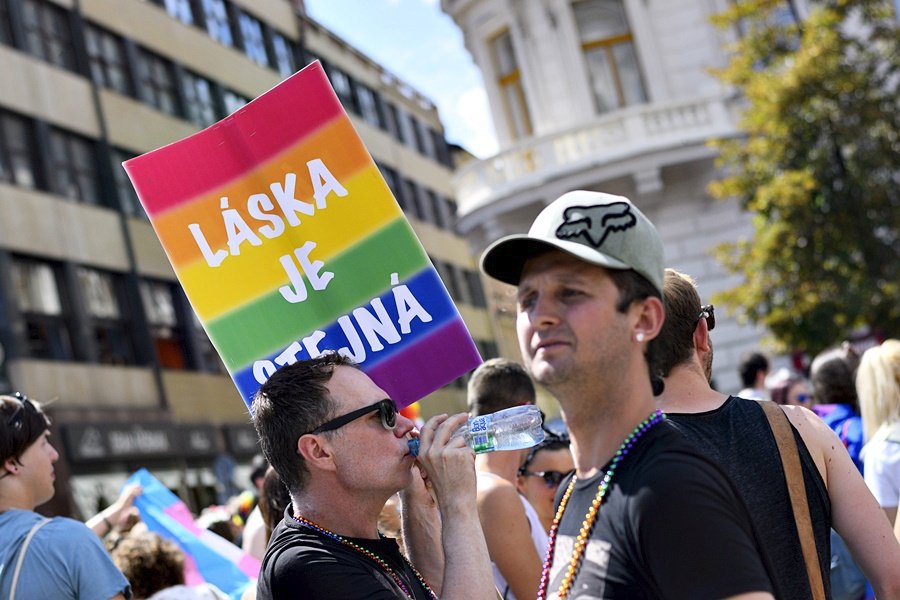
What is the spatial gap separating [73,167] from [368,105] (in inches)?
687

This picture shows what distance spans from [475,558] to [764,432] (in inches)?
28.8

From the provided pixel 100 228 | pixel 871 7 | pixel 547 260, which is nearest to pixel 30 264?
pixel 100 228

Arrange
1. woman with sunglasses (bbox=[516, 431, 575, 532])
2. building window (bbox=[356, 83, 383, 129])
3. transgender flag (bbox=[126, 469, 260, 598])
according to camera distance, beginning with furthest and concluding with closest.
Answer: building window (bbox=[356, 83, 383, 129]), transgender flag (bbox=[126, 469, 260, 598]), woman with sunglasses (bbox=[516, 431, 575, 532])

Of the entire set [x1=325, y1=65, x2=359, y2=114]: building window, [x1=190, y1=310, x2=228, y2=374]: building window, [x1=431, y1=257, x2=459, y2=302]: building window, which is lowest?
[x1=190, y1=310, x2=228, y2=374]: building window

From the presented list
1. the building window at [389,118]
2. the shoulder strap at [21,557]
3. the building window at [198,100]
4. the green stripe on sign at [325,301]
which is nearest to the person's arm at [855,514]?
the green stripe on sign at [325,301]

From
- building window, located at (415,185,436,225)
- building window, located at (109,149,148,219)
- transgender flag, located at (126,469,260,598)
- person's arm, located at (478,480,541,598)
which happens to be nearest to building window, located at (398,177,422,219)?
building window, located at (415,185,436,225)

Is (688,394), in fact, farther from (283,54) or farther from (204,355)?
(283,54)

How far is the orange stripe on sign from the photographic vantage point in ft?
12.9

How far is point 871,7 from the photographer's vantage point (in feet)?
59.8

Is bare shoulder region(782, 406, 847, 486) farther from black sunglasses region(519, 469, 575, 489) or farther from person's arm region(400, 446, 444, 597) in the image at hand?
black sunglasses region(519, 469, 575, 489)

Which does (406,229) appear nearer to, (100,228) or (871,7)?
(871,7)

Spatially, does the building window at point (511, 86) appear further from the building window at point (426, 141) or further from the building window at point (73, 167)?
the building window at point (426, 141)

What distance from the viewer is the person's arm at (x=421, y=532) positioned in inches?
139

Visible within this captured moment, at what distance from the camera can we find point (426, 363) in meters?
3.87
